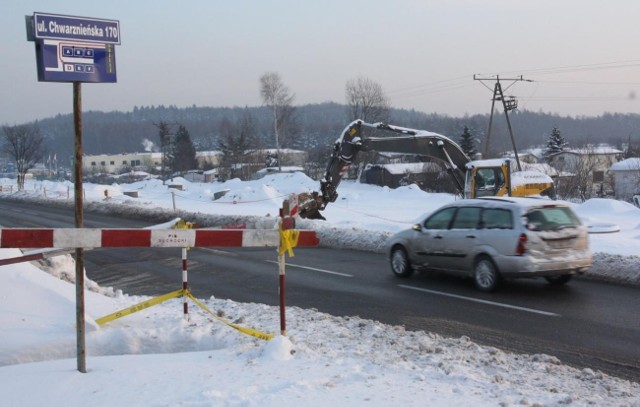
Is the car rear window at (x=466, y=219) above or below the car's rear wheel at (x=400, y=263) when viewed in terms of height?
above

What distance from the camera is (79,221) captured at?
556 centimetres

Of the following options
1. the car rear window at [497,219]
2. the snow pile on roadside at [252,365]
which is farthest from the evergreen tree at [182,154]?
the snow pile on roadside at [252,365]

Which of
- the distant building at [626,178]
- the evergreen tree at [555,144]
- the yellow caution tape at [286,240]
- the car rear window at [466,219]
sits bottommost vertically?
the distant building at [626,178]

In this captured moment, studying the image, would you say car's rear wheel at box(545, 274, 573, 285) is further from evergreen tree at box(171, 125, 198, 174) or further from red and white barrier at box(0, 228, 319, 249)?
evergreen tree at box(171, 125, 198, 174)

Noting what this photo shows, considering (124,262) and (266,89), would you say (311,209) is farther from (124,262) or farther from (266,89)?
(266,89)

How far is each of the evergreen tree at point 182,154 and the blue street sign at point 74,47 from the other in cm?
9441

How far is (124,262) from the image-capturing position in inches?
643

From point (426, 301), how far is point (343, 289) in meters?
1.83

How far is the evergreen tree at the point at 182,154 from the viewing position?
99062mm

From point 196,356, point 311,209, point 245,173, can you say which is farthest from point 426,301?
point 245,173

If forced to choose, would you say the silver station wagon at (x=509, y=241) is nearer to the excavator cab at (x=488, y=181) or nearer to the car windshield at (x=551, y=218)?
the car windshield at (x=551, y=218)

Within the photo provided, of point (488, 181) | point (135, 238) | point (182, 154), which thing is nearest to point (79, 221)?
point (135, 238)

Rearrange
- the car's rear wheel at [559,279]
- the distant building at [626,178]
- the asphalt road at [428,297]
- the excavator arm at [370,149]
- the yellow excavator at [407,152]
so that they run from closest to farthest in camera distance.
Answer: the asphalt road at [428,297], the car's rear wheel at [559,279], the yellow excavator at [407,152], the excavator arm at [370,149], the distant building at [626,178]

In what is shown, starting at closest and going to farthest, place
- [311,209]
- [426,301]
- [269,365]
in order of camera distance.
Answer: [269,365], [426,301], [311,209]
